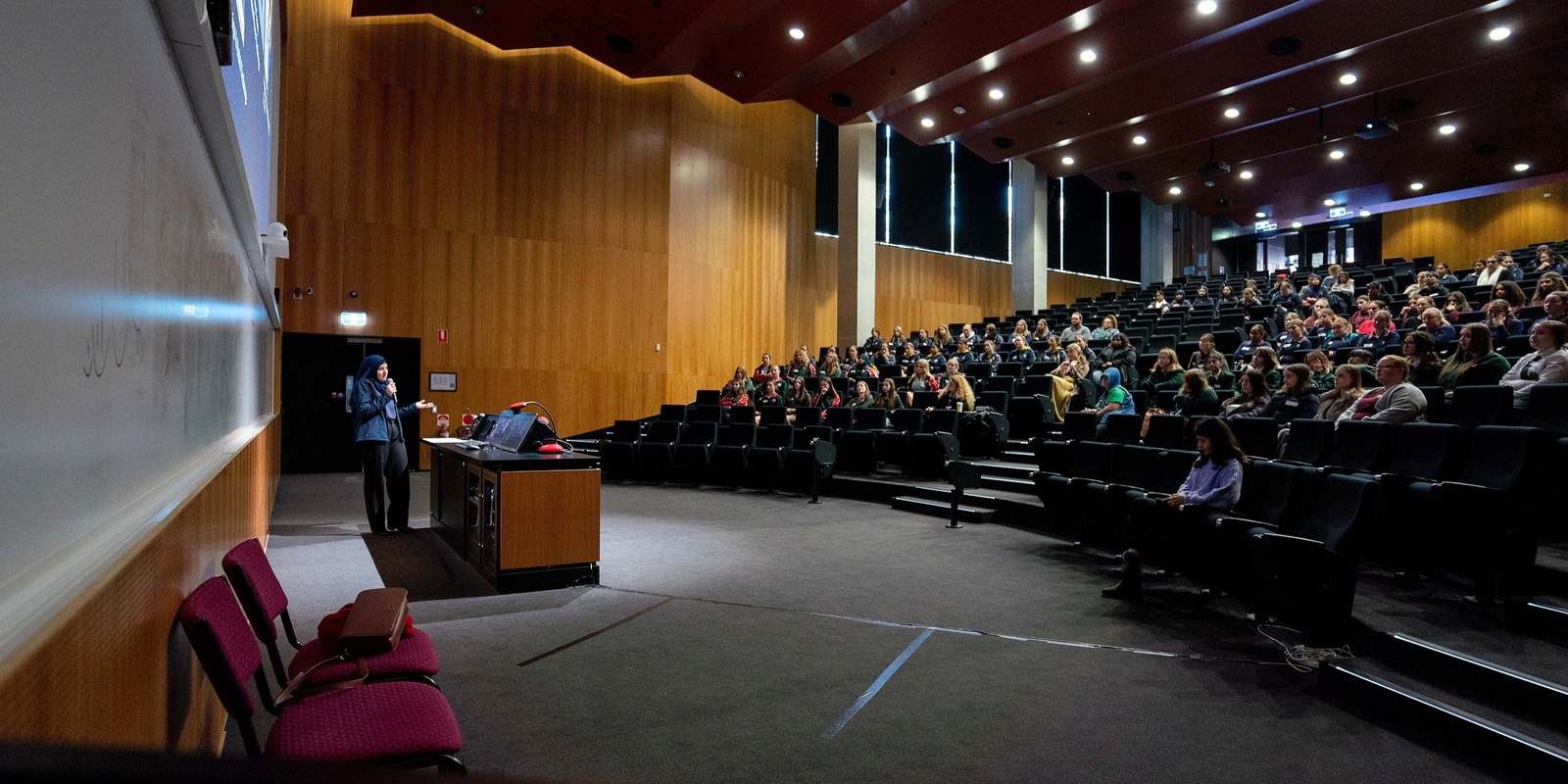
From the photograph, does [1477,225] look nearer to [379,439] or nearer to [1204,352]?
[1204,352]

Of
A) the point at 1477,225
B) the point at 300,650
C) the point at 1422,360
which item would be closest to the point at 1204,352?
the point at 1422,360

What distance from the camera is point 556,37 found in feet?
33.4

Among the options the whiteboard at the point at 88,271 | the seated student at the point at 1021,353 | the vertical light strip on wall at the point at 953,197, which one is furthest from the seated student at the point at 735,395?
the whiteboard at the point at 88,271

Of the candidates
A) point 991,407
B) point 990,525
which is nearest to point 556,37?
point 991,407

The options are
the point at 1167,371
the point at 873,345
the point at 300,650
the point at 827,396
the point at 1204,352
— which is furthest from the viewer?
the point at 873,345

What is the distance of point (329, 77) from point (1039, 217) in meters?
12.6

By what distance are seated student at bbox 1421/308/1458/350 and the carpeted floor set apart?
3.38 metres

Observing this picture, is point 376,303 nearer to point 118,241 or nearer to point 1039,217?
point 118,241

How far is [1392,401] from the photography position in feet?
15.4

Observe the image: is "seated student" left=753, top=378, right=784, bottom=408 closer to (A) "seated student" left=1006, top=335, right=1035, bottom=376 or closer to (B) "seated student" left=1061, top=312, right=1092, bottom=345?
(A) "seated student" left=1006, top=335, right=1035, bottom=376

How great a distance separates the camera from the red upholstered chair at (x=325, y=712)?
163cm

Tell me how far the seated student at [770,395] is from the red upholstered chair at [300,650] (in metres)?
8.48

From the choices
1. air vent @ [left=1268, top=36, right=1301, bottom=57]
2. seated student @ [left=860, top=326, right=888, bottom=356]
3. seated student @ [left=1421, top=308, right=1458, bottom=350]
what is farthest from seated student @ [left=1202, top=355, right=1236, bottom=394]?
seated student @ [left=860, top=326, right=888, bottom=356]

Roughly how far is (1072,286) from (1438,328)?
12.5 metres
